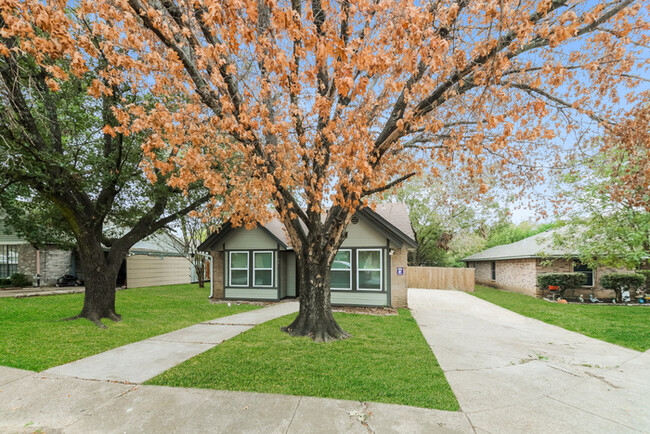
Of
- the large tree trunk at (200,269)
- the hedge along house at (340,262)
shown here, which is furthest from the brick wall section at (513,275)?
the large tree trunk at (200,269)

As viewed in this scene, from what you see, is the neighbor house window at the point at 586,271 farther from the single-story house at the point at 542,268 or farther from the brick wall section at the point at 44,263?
the brick wall section at the point at 44,263

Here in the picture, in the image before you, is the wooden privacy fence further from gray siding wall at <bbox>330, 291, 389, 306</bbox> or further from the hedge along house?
gray siding wall at <bbox>330, 291, 389, 306</bbox>

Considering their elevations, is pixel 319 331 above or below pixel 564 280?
above

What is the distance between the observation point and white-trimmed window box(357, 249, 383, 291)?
11711mm

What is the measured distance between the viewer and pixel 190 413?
3443mm

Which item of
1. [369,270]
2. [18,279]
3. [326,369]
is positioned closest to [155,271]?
[18,279]

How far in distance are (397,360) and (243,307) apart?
7.69m

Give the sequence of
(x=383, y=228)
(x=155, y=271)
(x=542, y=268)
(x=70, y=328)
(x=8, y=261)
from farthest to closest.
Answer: (x=155, y=271)
(x=8, y=261)
(x=542, y=268)
(x=383, y=228)
(x=70, y=328)

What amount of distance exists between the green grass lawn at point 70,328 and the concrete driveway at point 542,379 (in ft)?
21.1

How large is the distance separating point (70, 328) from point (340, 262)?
836cm

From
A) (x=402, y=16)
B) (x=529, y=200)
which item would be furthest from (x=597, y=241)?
(x=402, y=16)

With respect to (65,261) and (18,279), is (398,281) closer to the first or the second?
(65,261)

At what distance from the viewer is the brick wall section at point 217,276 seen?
13641mm

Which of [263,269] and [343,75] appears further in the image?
[263,269]
